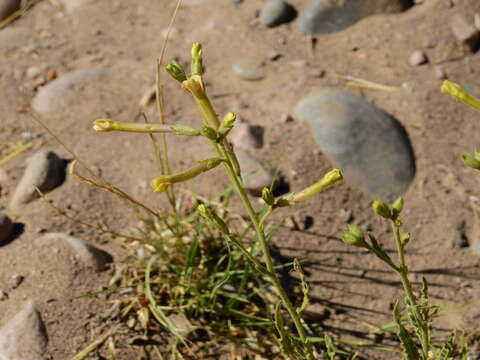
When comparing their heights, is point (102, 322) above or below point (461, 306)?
above

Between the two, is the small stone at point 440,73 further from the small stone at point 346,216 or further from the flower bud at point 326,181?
the flower bud at point 326,181

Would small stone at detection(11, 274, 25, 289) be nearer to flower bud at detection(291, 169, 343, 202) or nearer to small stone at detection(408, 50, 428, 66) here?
flower bud at detection(291, 169, 343, 202)

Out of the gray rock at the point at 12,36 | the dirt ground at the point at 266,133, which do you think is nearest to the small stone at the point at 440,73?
the dirt ground at the point at 266,133

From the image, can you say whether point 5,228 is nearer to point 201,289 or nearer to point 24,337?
point 24,337

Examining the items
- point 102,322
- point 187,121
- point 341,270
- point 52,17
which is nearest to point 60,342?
point 102,322

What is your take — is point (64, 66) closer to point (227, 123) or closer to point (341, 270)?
point (341, 270)

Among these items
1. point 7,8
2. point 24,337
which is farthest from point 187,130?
point 7,8
